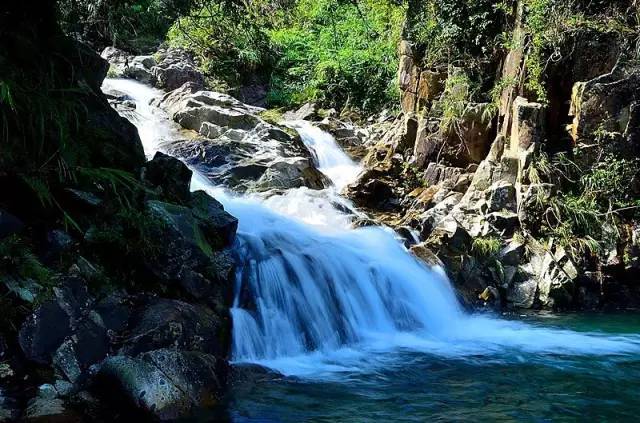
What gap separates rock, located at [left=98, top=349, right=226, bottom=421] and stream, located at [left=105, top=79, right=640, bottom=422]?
13.0 inches

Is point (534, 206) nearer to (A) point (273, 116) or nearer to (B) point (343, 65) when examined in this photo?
(A) point (273, 116)

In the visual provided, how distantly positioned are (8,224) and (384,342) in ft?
15.7

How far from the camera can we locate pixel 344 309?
7957 millimetres

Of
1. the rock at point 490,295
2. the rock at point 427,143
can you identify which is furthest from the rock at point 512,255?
the rock at point 427,143

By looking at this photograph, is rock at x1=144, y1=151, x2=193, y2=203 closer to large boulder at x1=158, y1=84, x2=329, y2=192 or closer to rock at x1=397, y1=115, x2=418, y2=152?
large boulder at x1=158, y1=84, x2=329, y2=192

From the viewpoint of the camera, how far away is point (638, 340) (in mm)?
7918

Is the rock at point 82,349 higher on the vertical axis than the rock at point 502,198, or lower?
lower

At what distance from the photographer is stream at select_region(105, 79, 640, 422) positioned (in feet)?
17.1

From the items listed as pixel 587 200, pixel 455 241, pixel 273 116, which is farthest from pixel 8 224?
pixel 273 116

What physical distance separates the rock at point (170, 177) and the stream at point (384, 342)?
44.7 inches

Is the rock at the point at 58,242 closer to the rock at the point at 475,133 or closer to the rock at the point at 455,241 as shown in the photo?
the rock at the point at 455,241

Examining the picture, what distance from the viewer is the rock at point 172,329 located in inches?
203

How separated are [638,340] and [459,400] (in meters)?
4.04

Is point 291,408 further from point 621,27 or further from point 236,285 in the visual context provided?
point 621,27
